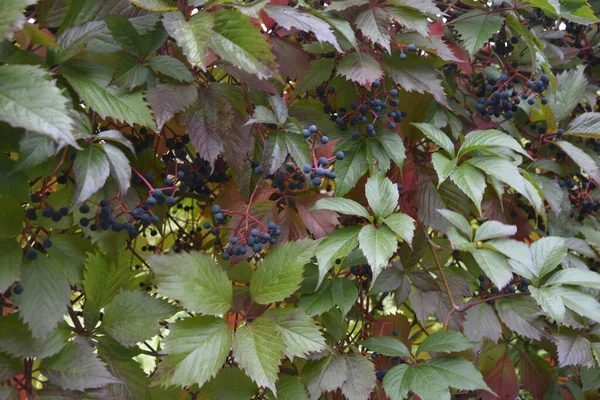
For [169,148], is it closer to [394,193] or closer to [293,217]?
[293,217]

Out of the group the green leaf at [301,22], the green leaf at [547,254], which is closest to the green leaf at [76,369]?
the green leaf at [301,22]

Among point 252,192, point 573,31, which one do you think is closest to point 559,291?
point 252,192

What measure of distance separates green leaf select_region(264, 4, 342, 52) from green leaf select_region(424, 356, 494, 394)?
61 centimetres

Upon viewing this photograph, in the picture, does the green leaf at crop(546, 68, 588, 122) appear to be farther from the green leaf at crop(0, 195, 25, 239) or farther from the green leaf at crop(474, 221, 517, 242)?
the green leaf at crop(0, 195, 25, 239)

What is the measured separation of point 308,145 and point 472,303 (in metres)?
0.49

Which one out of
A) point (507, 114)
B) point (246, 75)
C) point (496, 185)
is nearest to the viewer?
point (246, 75)

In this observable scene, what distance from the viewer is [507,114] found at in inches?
53.1

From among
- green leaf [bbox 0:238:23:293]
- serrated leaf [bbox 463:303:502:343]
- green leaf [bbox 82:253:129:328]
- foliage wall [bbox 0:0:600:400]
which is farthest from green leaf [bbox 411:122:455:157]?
green leaf [bbox 0:238:23:293]

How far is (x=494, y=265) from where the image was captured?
1119 mm

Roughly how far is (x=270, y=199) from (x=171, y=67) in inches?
14.0

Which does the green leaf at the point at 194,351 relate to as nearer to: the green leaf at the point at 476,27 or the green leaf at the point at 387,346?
the green leaf at the point at 387,346

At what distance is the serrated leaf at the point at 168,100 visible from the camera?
0.97m

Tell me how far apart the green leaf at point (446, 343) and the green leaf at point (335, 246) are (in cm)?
26

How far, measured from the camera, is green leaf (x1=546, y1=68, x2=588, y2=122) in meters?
1.43
